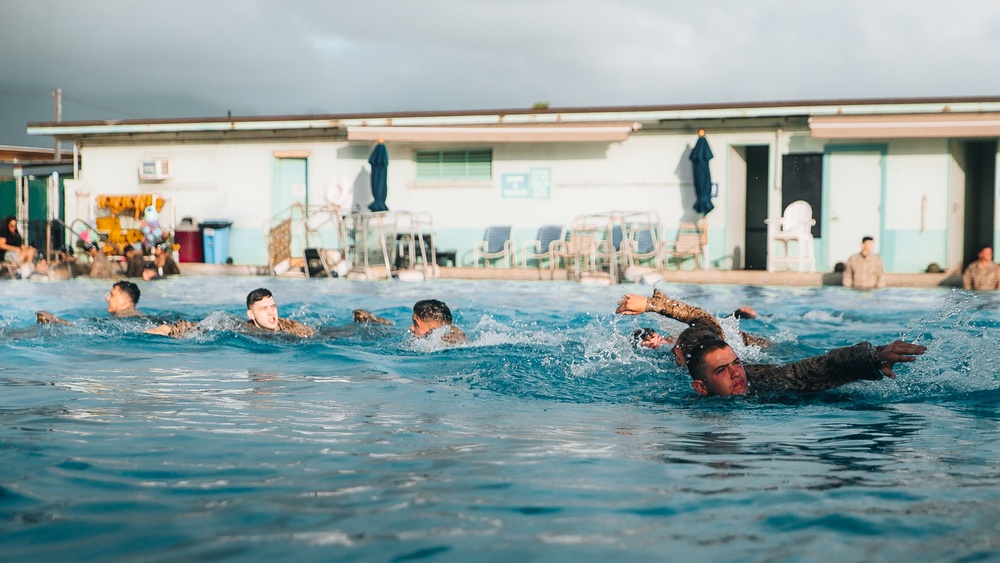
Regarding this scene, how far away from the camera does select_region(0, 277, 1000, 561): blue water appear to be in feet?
8.30

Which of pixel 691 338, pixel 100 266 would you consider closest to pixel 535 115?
pixel 100 266

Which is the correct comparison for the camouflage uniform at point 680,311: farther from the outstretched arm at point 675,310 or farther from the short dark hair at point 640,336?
the short dark hair at point 640,336

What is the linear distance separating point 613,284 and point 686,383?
29.7 ft

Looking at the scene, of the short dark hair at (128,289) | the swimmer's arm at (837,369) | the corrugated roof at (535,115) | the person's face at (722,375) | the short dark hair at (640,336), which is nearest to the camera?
the swimmer's arm at (837,369)

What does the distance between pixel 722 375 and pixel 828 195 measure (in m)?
12.6

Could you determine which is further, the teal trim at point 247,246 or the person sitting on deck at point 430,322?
the teal trim at point 247,246

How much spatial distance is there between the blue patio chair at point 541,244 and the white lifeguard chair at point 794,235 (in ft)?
12.0

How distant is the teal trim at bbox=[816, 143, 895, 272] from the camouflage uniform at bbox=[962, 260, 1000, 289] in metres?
2.55

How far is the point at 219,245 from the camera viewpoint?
1891 cm

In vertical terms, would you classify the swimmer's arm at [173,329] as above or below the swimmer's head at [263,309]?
below

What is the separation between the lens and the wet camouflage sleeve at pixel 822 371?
15.4 feet

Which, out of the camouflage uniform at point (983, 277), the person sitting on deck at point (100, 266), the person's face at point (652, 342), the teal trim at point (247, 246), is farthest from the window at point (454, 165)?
the person's face at point (652, 342)

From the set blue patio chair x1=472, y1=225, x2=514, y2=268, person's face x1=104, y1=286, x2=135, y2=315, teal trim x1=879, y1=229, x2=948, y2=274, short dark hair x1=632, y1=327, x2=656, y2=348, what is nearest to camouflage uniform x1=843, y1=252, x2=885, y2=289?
teal trim x1=879, y1=229, x2=948, y2=274

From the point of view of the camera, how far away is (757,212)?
67.8ft
